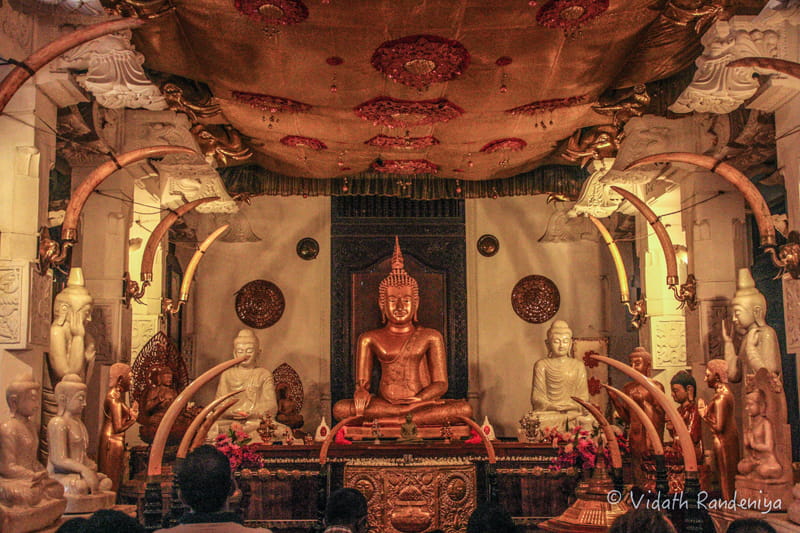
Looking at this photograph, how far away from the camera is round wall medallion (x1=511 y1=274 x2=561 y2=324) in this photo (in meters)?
11.0

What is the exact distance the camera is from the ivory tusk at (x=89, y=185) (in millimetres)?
5852

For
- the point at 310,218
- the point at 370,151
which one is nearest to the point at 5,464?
the point at 370,151

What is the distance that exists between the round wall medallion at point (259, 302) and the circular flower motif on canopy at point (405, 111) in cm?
429

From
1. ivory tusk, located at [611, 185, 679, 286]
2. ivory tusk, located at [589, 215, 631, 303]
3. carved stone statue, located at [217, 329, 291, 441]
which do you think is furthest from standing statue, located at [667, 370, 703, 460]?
carved stone statue, located at [217, 329, 291, 441]

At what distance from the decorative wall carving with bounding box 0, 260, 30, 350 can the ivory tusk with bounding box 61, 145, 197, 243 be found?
0.72 m

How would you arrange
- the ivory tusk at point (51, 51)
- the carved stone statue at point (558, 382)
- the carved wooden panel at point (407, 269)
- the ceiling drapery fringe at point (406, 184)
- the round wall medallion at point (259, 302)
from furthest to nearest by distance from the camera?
the round wall medallion at point (259, 302) < the carved wooden panel at point (407, 269) < the carved stone statue at point (558, 382) < the ceiling drapery fringe at point (406, 184) < the ivory tusk at point (51, 51)

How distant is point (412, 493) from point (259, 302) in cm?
484

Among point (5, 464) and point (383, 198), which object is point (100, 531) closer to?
point (5, 464)

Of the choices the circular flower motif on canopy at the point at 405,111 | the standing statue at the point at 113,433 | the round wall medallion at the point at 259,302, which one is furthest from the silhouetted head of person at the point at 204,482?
the round wall medallion at the point at 259,302

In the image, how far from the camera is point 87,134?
666 centimetres

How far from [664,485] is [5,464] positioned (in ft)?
11.2

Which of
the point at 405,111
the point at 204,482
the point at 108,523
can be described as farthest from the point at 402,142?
the point at 108,523

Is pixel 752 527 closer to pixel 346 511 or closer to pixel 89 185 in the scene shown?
pixel 346 511

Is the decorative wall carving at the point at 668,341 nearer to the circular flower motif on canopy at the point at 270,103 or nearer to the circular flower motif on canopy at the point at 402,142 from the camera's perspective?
the circular flower motif on canopy at the point at 402,142
